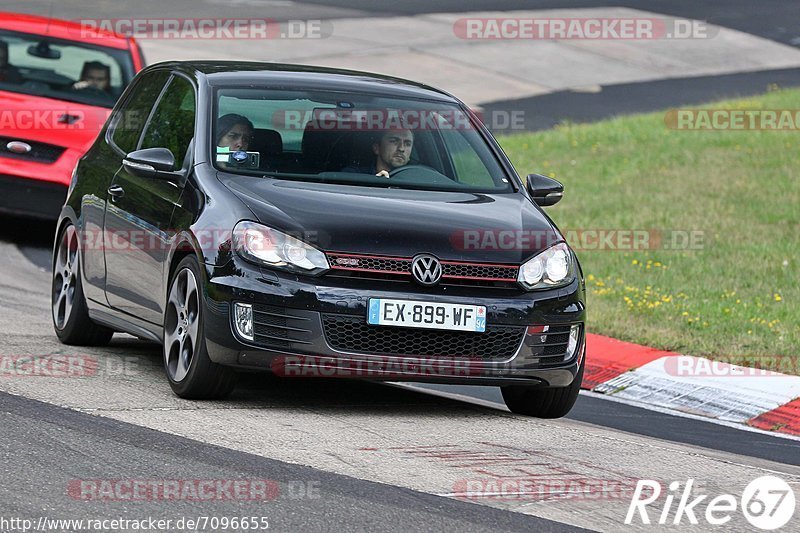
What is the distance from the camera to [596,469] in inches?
266

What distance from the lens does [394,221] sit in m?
→ 7.55

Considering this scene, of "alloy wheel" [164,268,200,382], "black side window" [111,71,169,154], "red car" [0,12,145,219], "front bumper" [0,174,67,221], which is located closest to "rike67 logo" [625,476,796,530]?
"alloy wheel" [164,268,200,382]

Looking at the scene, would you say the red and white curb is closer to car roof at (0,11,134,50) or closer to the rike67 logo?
the rike67 logo

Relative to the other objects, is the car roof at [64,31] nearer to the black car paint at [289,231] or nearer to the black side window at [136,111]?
the black side window at [136,111]

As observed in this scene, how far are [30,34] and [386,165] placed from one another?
7.53 meters

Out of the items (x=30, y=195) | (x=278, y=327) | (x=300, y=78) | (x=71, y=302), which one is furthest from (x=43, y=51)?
(x=278, y=327)

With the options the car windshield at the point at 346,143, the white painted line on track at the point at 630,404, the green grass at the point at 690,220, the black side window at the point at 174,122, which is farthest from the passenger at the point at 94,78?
the car windshield at the point at 346,143

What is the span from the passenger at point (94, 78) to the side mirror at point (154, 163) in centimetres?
637

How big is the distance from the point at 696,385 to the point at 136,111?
3.71 metres

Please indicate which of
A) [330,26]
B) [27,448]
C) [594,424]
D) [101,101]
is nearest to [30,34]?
[101,101]

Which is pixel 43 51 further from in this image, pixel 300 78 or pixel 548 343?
pixel 548 343

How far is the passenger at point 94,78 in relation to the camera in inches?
565

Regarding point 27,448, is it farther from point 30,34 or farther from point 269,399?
point 30,34

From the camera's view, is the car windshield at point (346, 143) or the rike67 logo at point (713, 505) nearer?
the rike67 logo at point (713, 505)
